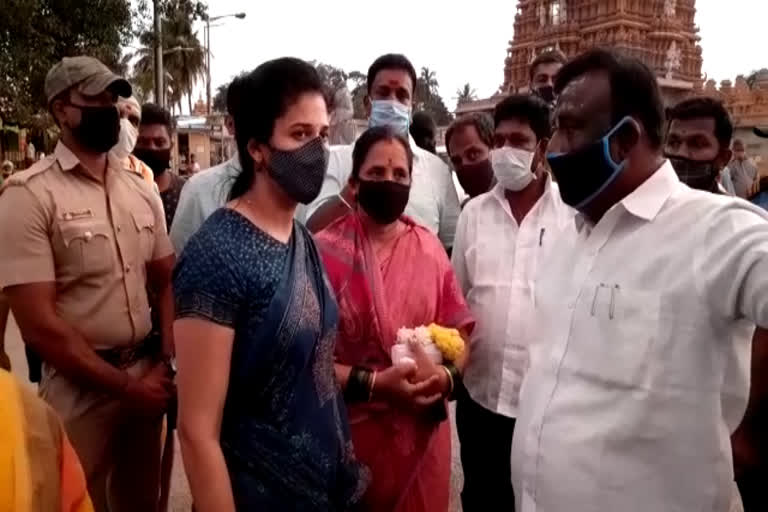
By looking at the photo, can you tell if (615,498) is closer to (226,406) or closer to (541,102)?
(226,406)

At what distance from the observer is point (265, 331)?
161cm

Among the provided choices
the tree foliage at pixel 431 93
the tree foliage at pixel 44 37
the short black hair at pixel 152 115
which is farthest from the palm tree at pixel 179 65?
the short black hair at pixel 152 115

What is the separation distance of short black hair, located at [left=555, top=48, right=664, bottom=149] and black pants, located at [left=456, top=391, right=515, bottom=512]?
1.35 metres

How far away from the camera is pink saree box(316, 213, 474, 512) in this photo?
223 centimetres

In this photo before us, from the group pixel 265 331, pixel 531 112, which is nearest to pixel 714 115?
pixel 531 112

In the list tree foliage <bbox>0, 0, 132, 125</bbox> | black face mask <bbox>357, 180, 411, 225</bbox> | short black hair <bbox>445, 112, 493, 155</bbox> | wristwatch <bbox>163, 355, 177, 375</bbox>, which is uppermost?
tree foliage <bbox>0, 0, 132, 125</bbox>

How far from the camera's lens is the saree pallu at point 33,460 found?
1372 mm

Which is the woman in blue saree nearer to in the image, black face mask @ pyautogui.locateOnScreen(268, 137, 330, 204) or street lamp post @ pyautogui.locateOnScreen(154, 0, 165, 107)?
black face mask @ pyautogui.locateOnScreen(268, 137, 330, 204)

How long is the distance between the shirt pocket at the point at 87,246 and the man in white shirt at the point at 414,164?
1062 millimetres

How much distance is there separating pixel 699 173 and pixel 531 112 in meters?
0.80

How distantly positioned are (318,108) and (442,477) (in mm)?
1351

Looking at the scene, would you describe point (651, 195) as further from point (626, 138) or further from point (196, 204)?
point (196, 204)

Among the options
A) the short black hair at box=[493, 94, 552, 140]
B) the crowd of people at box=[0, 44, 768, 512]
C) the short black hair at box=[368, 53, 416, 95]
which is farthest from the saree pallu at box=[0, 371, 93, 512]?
the short black hair at box=[368, 53, 416, 95]

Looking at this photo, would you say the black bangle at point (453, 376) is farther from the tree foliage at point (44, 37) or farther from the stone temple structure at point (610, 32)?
the stone temple structure at point (610, 32)
